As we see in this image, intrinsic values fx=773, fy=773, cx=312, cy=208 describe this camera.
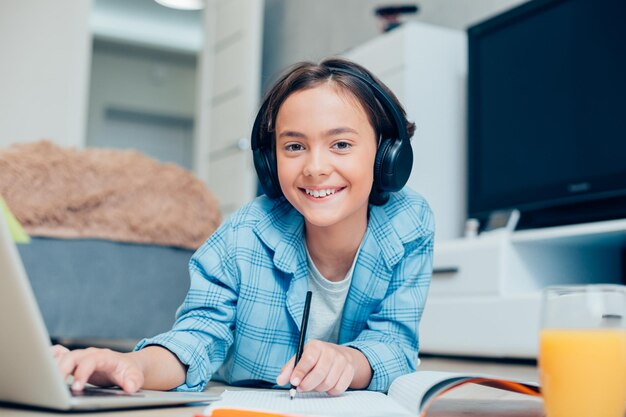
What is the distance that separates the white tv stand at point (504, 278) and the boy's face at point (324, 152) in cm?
117

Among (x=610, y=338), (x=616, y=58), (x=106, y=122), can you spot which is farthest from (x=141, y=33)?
(x=610, y=338)

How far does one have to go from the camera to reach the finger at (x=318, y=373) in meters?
0.72

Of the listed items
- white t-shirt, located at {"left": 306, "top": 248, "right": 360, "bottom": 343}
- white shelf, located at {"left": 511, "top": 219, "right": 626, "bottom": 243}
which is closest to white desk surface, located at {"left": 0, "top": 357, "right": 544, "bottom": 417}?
white t-shirt, located at {"left": 306, "top": 248, "right": 360, "bottom": 343}

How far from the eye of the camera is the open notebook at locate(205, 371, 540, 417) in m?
0.61

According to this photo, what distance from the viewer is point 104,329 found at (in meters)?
2.26

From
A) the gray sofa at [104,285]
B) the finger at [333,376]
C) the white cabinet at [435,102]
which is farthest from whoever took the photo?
the white cabinet at [435,102]

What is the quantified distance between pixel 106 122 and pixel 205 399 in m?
6.68

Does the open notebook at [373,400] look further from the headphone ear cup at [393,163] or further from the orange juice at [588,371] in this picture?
the headphone ear cup at [393,163]

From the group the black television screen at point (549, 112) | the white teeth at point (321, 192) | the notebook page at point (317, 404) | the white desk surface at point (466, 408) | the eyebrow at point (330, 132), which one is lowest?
the white desk surface at point (466, 408)

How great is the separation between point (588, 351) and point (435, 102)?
2.25 m

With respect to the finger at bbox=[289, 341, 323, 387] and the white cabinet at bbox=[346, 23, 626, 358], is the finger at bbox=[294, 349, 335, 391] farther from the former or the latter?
the white cabinet at bbox=[346, 23, 626, 358]

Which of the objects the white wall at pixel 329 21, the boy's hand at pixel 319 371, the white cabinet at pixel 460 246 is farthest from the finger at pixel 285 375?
the white wall at pixel 329 21

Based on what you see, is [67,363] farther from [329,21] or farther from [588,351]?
[329,21]

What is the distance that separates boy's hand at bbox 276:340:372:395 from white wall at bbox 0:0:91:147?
337 cm
